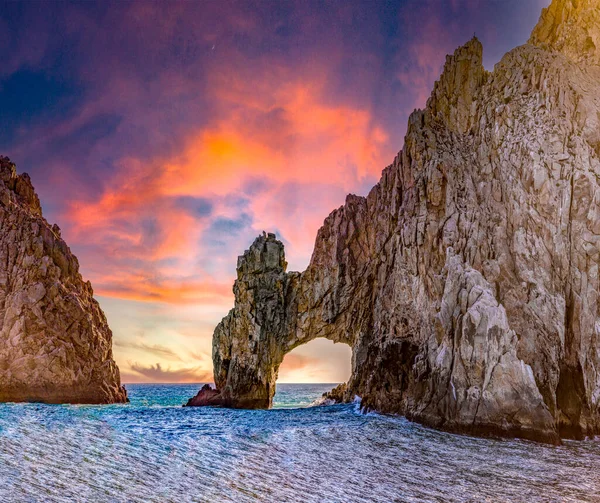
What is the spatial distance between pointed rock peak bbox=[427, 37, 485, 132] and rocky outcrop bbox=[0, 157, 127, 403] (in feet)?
171

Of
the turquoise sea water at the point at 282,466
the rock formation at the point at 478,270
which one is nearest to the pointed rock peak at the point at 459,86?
the rock formation at the point at 478,270

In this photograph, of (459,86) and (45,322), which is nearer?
(459,86)

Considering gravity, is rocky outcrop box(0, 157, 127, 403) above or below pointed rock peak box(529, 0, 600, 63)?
below

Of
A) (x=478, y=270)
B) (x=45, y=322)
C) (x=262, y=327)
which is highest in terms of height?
(x=478, y=270)

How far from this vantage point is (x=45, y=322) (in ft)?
183

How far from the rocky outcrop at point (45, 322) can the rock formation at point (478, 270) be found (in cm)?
1915

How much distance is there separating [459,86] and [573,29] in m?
10.3

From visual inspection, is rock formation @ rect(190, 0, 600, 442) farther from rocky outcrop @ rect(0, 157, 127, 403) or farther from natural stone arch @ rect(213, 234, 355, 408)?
rocky outcrop @ rect(0, 157, 127, 403)

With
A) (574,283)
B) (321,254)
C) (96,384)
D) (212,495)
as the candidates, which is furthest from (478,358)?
(96,384)

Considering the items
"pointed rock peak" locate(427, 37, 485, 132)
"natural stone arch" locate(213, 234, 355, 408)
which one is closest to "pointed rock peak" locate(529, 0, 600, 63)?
"pointed rock peak" locate(427, 37, 485, 132)

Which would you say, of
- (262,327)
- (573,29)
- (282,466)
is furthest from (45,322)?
(573,29)

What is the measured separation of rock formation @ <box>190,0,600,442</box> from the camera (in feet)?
90.0

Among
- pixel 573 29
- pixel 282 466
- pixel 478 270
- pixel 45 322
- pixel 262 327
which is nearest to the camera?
pixel 282 466

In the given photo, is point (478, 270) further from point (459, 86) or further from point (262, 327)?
point (262, 327)
